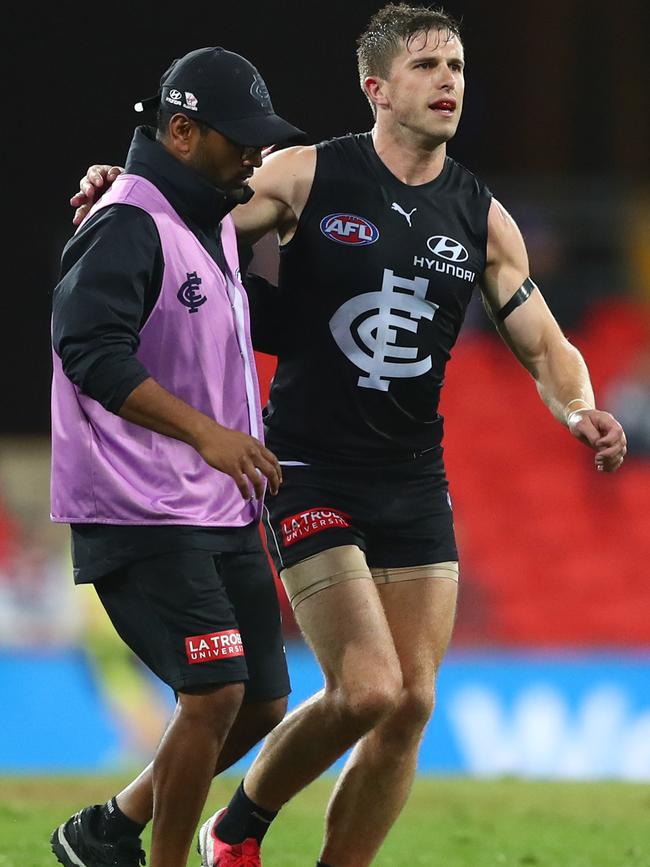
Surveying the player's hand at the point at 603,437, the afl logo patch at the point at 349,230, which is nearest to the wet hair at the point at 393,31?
the afl logo patch at the point at 349,230

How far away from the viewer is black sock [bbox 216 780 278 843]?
210 inches

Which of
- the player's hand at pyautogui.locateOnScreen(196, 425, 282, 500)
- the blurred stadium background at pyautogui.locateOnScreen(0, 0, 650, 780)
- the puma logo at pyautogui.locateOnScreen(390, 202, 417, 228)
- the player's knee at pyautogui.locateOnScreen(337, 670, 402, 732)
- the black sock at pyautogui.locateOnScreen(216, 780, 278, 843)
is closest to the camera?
the player's hand at pyautogui.locateOnScreen(196, 425, 282, 500)

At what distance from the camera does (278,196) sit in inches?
217

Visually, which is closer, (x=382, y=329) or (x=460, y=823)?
(x=382, y=329)

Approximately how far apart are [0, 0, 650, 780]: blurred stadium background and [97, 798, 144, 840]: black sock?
25.1ft

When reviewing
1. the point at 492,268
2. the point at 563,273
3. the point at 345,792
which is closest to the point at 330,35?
the point at 563,273

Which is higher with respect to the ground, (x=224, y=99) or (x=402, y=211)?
(x=224, y=99)

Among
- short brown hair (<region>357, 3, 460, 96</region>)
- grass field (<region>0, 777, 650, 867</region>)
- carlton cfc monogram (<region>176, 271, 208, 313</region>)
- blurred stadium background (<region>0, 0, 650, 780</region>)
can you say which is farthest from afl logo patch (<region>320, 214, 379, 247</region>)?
blurred stadium background (<region>0, 0, 650, 780</region>)

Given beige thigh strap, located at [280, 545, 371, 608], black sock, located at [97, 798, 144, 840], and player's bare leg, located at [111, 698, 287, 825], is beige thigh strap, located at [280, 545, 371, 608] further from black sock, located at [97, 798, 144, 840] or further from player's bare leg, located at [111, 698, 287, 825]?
black sock, located at [97, 798, 144, 840]

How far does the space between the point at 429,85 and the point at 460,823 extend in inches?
152

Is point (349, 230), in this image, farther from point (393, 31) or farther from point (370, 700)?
point (370, 700)

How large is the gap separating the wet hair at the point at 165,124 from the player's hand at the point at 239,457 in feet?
3.24

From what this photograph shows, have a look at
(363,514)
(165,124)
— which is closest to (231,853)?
(363,514)

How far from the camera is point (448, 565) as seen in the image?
5.54 meters
